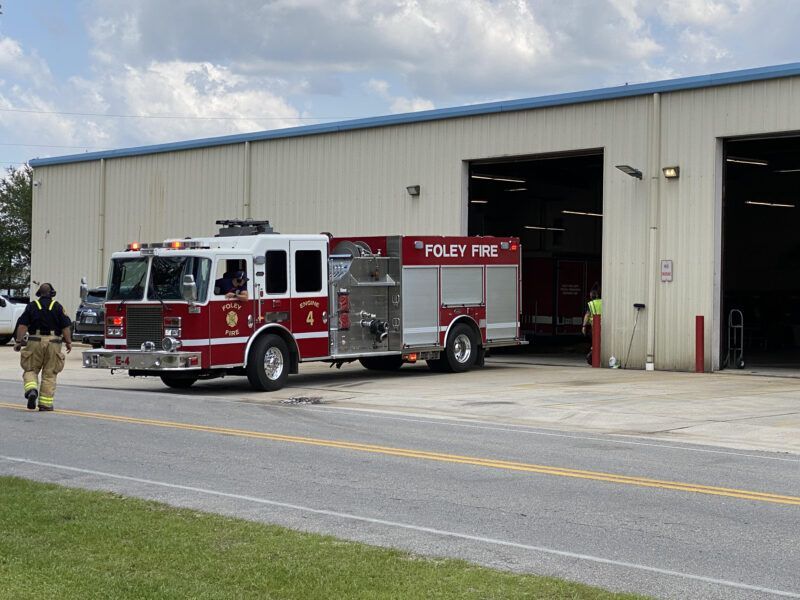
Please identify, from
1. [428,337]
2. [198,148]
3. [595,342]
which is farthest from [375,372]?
[198,148]

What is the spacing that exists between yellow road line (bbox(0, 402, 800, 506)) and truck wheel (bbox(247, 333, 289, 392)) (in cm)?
408

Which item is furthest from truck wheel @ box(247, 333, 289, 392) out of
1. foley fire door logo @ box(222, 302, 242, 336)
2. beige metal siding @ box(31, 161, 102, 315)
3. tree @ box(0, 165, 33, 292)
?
tree @ box(0, 165, 33, 292)

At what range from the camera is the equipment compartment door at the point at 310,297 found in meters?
20.6

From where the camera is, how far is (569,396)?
19.4 metres

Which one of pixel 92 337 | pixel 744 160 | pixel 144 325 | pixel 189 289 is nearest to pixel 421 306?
pixel 189 289

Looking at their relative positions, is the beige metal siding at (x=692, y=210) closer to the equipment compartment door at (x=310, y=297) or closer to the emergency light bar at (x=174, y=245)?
the equipment compartment door at (x=310, y=297)

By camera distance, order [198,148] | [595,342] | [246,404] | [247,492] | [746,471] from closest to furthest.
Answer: [247,492]
[746,471]
[246,404]
[595,342]
[198,148]

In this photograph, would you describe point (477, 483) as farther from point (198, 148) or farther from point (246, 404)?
point (198, 148)

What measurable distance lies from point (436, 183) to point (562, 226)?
12.7m

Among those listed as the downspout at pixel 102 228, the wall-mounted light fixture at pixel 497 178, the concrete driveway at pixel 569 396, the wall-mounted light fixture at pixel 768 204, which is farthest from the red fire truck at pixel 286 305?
the wall-mounted light fixture at pixel 768 204

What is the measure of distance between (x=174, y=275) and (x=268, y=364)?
89.0 inches

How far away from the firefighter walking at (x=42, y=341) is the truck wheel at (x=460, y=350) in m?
9.39

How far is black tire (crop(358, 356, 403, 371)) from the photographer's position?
24.5 meters

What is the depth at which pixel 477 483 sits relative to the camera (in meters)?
10.5
